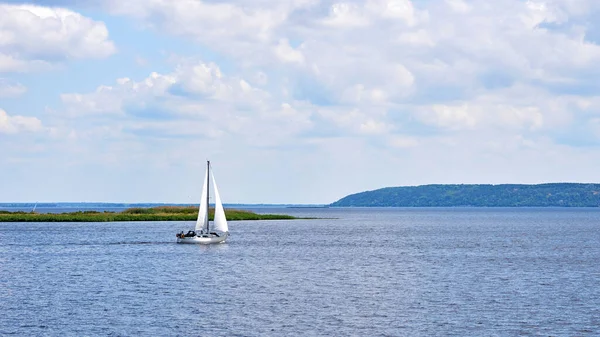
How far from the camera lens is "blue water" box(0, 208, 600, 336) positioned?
149ft

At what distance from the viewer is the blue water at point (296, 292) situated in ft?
149

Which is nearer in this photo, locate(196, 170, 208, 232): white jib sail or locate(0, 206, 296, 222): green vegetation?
locate(196, 170, 208, 232): white jib sail

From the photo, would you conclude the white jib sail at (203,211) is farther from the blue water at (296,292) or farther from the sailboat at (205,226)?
the blue water at (296,292)

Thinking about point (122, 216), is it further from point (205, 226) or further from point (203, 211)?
point (203, 211)

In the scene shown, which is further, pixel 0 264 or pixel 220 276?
pixel 0 264

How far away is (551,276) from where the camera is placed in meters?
70.8

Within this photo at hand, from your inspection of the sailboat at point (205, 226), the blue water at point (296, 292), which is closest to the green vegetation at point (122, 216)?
the sailboat at point (205, 226)

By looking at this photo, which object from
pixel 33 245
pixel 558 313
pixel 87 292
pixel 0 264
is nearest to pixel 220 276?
pixel 87 292

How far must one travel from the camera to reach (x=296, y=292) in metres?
59.2

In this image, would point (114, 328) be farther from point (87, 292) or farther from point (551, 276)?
point (551, 276)

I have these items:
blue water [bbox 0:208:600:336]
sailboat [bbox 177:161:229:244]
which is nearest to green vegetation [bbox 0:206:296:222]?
sailboat [bbox 177:161:229:244]

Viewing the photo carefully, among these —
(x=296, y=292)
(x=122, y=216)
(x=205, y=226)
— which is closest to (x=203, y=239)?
(x=205, y=226)

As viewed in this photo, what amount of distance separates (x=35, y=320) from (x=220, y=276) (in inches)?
1005

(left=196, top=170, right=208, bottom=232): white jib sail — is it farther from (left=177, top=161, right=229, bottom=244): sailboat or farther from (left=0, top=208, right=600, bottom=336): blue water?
(left=0, top=208, right=600, bottom=336): blue water
